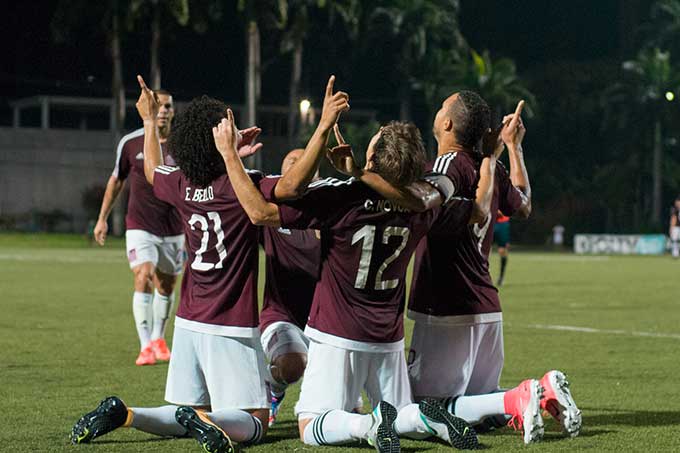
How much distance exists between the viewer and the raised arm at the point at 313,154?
19.4 ft

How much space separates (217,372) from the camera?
652 centimetres

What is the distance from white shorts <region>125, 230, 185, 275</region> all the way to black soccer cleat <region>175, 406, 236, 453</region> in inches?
197

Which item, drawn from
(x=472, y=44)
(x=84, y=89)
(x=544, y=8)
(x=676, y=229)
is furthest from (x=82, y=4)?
(x=544, y=8)

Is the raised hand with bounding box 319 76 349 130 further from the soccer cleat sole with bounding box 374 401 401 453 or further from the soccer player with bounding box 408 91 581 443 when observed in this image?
the soccer cleat sole with bounding box 374 401 401 453

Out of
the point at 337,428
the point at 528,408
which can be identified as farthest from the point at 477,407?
the point at 337,428

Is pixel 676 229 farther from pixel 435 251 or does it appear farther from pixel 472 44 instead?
pixel 472 44

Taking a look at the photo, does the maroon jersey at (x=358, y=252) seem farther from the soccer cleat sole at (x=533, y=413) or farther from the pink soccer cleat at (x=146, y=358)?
the pink soccer cleat at (x=146, y=358)

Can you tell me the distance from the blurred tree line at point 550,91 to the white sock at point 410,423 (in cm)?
6008

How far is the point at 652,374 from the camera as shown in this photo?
1019cm

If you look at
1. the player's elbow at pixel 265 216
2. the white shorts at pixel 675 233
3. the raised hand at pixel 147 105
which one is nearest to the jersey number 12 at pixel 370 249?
the player's elbow at pixel 265 216

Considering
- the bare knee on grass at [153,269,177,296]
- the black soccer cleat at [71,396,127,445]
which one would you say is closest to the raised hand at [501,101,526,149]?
the black soccer cleat at [71,396,127,445]

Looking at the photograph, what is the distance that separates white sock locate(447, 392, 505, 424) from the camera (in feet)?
22.1

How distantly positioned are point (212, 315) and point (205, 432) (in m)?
0.72

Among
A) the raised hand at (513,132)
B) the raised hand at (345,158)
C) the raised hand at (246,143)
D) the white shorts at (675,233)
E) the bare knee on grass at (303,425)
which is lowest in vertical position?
the white shorts at (675,233)
